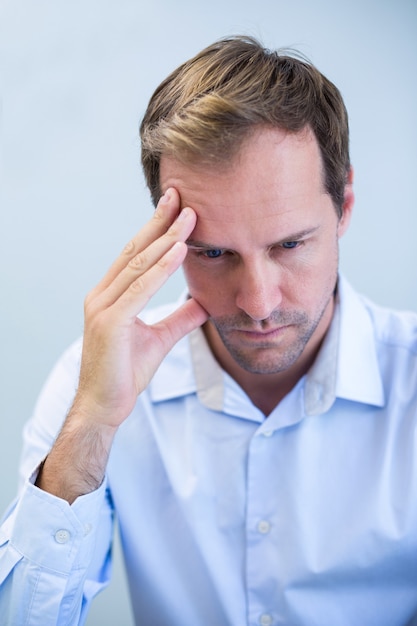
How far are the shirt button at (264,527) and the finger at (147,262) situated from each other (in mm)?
604

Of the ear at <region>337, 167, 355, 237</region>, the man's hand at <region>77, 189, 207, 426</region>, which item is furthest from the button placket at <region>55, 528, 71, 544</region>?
the ear at <region>337, 167, 355, 237</region>

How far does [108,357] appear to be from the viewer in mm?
1589

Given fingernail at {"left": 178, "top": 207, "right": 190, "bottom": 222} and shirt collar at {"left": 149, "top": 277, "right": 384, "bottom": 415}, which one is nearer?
fingernail at {"left": 178, "top": 207, "right": 190, "bottom": 222}

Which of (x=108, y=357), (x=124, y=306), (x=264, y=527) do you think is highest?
(x=124, y=306)

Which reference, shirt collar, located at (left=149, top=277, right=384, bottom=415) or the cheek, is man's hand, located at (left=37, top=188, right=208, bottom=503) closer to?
the cheek

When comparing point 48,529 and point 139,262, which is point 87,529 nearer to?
point 48,529

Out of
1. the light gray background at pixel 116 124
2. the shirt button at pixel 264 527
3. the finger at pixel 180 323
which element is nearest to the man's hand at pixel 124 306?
the finger at pixel 180 323

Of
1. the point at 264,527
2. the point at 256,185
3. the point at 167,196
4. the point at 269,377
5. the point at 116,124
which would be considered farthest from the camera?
the point at 116,124

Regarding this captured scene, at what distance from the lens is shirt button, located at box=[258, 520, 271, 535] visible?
1.77 m

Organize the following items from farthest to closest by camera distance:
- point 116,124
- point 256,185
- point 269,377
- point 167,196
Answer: point 116,124
point 269,377
point 167,196
point 256,185

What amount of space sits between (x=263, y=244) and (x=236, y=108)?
0.27 metres

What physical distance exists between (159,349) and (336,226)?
48 cm

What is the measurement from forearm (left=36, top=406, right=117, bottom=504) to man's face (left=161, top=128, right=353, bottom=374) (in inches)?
13.8

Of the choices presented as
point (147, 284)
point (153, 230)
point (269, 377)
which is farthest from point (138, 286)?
point (269, 377)
